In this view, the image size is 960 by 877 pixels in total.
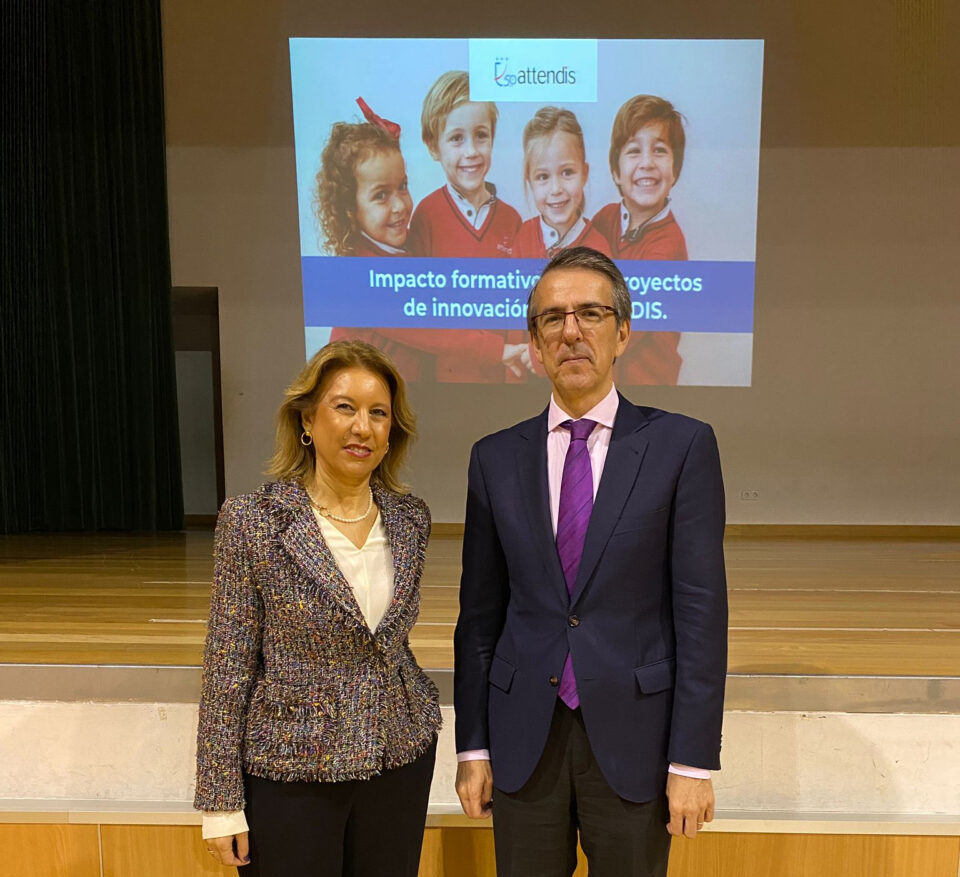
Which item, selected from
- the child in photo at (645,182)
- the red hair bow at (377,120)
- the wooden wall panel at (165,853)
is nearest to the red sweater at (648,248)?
the child in photo at (645,182)

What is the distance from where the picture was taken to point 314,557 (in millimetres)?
1324

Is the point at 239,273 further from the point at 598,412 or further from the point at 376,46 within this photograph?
the point at 598,412

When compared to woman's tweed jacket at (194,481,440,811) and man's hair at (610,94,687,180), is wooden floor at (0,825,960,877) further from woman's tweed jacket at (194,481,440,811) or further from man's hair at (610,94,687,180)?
man's hair at (610,94,687,180)

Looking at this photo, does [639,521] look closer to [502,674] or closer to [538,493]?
[538,493]

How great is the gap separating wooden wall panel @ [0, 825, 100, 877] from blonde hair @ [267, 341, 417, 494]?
1.36m

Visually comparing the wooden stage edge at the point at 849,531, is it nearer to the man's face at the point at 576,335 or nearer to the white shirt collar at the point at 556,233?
the white shirt collar at the point at 556,233

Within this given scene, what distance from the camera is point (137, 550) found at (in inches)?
195

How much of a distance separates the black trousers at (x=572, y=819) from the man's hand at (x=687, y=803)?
0.04 meters

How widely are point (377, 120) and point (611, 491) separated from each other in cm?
420

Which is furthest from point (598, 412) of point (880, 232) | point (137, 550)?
point (880, 232)

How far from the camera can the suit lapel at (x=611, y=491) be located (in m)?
1.32

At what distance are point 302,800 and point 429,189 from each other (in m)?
4.20

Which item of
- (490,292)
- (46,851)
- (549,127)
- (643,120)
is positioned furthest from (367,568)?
(643,120)

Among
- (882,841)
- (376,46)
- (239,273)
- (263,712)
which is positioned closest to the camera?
(263,712)
